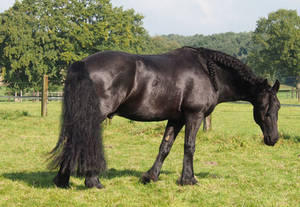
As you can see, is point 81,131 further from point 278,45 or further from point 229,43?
point 229,43

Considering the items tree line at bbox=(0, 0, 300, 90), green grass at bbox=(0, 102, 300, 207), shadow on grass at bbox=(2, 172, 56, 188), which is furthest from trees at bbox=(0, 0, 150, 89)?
shadow on grass at bbox=(2, 172, 56, 188)

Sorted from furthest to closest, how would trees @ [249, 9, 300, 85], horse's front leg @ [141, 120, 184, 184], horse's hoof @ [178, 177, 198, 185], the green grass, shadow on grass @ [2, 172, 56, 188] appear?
1. trees @ [249, 9, 300, 85]
2. horse's front leg @ [141, 120, 184, 184]
3. horse's hoof @ [178, 177, 198, 185]
4. shadow on grass @ [2, 172, 56, 188]
5. the green grass

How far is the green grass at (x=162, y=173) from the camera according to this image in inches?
171

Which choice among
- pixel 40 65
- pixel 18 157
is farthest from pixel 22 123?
pixel 40 65

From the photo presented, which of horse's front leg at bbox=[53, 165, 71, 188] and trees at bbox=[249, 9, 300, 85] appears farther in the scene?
trees at bbox=[249, 9, 300, 85]

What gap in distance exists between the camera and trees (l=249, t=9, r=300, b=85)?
160ft

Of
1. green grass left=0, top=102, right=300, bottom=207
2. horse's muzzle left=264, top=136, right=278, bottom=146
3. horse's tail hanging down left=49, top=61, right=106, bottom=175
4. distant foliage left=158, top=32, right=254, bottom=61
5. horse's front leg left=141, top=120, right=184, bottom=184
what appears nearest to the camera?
horse's tail hanging down left=49, top=61, right=106, bottom=175

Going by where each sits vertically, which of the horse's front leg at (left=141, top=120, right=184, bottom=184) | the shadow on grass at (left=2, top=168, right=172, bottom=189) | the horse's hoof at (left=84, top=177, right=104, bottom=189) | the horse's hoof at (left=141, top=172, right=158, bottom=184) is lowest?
the shadow on grass at (left=2, top=168, right=172, bottom=189)

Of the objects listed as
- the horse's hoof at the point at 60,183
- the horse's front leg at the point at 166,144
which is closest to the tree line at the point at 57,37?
the horse's front leg at the point at 166,144

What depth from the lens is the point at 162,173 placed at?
6.00 metres

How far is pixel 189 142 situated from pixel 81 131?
70.1 inches

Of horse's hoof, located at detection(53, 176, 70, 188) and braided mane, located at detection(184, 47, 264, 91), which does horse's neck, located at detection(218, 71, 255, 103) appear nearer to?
braided mane, located at detection(184, 47, 264, 91)

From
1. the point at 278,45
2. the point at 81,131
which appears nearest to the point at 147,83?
the point at 81,131

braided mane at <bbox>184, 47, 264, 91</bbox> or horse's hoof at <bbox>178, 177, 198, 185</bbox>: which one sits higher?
braided mane at <bbox>184, 47, 264, 91</bbox>
